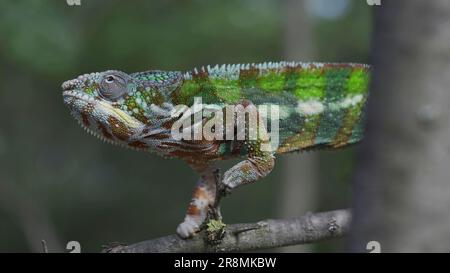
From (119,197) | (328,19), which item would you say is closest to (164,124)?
(328,19)

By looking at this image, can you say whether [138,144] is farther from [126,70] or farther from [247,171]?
[126,70]

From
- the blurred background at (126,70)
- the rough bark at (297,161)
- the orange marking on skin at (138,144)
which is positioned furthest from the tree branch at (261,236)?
the rough bark at (297,161)

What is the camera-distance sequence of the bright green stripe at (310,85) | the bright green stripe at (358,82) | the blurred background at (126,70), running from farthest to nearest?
the blurred background at (126,70)
the bright green stripe at (358,82)
the bright green stripe at (310,85)

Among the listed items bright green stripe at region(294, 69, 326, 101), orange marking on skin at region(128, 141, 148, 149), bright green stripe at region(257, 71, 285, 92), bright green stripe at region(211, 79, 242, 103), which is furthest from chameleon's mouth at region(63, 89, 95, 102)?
bright green stripe at region(294, 69, 326, 101)

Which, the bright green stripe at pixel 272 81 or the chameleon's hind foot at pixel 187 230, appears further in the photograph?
the bright green stripe at pixel 272 81

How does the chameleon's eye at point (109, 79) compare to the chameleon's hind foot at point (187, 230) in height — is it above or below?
above

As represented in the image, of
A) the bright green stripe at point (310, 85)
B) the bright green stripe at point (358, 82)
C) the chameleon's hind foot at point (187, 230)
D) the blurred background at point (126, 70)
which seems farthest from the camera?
the blurred background at point (126, 70)

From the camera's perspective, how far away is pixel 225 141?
129 inches

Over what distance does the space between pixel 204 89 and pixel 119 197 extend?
35.8 ft

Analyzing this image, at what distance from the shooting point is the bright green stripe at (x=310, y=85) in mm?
3559

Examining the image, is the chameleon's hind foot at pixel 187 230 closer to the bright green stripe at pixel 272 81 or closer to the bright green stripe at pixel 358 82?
the bright green stripe at pixel 272 81

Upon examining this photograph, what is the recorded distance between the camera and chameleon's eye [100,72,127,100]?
3.24 meters

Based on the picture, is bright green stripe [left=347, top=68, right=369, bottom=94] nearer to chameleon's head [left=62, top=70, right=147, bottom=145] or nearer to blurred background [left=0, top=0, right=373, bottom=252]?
chameleon's head [left=62, top=70, right=147, bottom=145]

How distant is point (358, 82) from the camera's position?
3.75 meters
